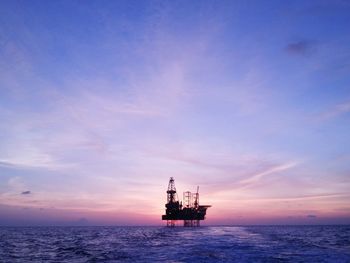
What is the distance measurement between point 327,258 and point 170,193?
12567cm

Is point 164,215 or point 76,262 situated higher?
point 164,215

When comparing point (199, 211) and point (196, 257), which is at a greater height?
point (199, 211)

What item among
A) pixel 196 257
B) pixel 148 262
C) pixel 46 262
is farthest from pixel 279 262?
pixel 46 262

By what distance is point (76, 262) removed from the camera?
3403cm

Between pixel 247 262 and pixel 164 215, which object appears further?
pixel 164 215

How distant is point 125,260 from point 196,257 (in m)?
6.60

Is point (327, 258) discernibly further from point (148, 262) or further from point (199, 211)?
point (199, 211)

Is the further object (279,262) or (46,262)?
(46,262)

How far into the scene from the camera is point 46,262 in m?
34.6

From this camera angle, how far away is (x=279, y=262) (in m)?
30.3

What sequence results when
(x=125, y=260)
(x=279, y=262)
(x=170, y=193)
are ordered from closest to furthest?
(x=279, y=262)
(x=125, y=260)
(x=170, y=193)

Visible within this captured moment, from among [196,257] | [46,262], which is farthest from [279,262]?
[46,262]

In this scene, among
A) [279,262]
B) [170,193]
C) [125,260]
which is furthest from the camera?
[170,193]

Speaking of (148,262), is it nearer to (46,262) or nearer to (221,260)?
(221,260)
